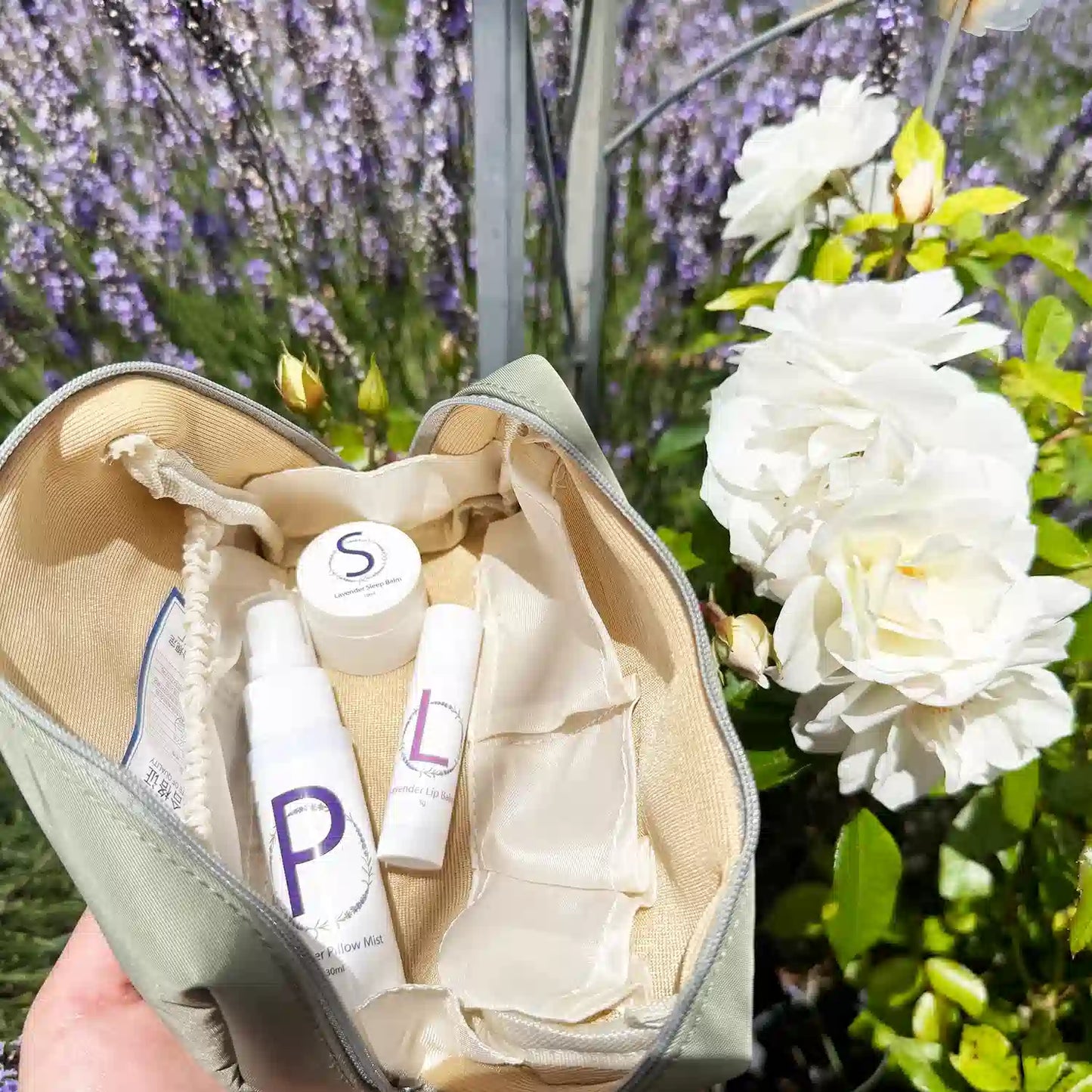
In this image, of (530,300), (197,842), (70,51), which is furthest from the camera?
(530,300)

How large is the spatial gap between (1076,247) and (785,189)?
0.31 m

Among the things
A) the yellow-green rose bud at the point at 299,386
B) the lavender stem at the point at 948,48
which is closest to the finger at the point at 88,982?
the yellow-green rose bud at the point at 299,386

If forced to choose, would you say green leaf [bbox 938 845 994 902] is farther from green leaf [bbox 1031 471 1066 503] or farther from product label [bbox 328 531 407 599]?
product label [bbox 328 531 407 599]

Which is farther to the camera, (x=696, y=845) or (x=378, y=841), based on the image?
(x=378, y=841)

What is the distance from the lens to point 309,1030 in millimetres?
386

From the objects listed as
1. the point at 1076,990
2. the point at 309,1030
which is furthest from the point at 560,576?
the point at 1076,990

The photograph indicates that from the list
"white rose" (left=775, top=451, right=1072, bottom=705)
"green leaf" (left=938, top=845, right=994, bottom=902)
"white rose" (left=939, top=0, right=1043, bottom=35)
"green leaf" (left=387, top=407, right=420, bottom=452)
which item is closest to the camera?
"white rose" (left=775, top=451, right=1072, bottom=705)

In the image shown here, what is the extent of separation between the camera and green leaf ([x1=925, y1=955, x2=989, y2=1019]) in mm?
516

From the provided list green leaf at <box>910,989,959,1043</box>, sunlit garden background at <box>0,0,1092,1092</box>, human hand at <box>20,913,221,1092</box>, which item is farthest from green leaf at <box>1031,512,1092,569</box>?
human hand at <box>20,913,221,1092</box>

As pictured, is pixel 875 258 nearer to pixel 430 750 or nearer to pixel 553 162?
pixel 553 162

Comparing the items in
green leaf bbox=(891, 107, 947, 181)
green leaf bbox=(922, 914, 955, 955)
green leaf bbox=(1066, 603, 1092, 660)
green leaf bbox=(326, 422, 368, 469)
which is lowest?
green leaf bbox=(922, 914, 955, 955)

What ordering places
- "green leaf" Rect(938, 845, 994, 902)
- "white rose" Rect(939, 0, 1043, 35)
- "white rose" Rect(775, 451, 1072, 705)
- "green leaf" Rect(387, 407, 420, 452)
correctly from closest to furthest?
"white rose" Rect(775, 451, 1072, 705) < "white rose" Rect(939, 0, 1043, 35) < "green leaf" Rect(938, 845, 994, 902) < "green leaf" Rect(387, 407, 420, 452)

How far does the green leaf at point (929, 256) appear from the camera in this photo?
1.38ft

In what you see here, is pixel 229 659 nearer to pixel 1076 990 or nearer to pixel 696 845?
pixel 696 845
